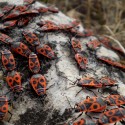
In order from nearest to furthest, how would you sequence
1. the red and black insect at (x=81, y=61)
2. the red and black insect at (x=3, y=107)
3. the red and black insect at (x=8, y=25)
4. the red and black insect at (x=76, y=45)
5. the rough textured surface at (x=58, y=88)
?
the red and black insect at (x=3, y=107)
the rough textured surface at (x=58, y=88)
the red and black insect at (x=81, y=61)
the red and black insect at (x=8, y=25)
the red and black insect at (x=76, y=45)

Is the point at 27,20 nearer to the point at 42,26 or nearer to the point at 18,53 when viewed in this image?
the point at 42,26

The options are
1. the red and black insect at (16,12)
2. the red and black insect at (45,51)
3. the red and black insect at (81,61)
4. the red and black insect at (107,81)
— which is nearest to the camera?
the red and black insect at (107,81)

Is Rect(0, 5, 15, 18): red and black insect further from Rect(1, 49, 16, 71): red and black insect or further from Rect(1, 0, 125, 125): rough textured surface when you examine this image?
Rect(1, 49, 16, 71): red and black insect

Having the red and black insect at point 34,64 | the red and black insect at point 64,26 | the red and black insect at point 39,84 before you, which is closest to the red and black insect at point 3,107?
the red and black insect at point 39,84

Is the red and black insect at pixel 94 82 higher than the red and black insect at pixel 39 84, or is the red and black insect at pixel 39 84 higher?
the red and black insect at pixel 94 82

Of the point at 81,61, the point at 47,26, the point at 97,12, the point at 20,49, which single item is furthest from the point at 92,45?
the point at 97,12

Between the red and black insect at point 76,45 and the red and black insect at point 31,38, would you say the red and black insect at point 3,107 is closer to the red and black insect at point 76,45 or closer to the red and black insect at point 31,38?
the red and black insect at point 31,38
